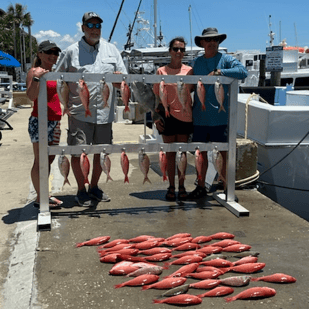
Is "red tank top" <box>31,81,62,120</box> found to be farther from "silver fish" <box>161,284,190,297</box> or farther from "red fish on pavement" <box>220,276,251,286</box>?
"red fish on pavement" <box>220,276,251,286</box>

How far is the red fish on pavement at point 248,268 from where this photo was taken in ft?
11.9

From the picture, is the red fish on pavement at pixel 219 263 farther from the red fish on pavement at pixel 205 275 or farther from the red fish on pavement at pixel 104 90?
the red fish on pavement at pixel 104 90

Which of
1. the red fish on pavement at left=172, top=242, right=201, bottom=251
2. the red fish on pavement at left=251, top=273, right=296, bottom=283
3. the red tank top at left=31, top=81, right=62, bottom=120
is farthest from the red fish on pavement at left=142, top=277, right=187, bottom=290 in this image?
the red tank top at left=31, top=81, right=62, bottom=120

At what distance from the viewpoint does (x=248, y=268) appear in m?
3.64

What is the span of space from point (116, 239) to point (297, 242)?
6.01 ft

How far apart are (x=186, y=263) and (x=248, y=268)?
1.78 feet

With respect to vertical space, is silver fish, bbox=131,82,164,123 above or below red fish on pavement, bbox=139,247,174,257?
above

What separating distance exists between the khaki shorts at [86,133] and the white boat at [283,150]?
2.60 meters

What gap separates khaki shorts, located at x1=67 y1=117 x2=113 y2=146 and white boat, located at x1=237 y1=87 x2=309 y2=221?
8.54 feet

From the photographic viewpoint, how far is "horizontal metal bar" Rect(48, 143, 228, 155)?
16.4 ft

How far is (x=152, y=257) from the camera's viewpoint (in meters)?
3.92

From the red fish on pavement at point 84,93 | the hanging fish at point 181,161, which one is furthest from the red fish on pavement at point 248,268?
the red fish on pavement at point 84,93

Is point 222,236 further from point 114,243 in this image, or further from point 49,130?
point 49,130

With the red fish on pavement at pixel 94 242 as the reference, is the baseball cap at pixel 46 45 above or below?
above
